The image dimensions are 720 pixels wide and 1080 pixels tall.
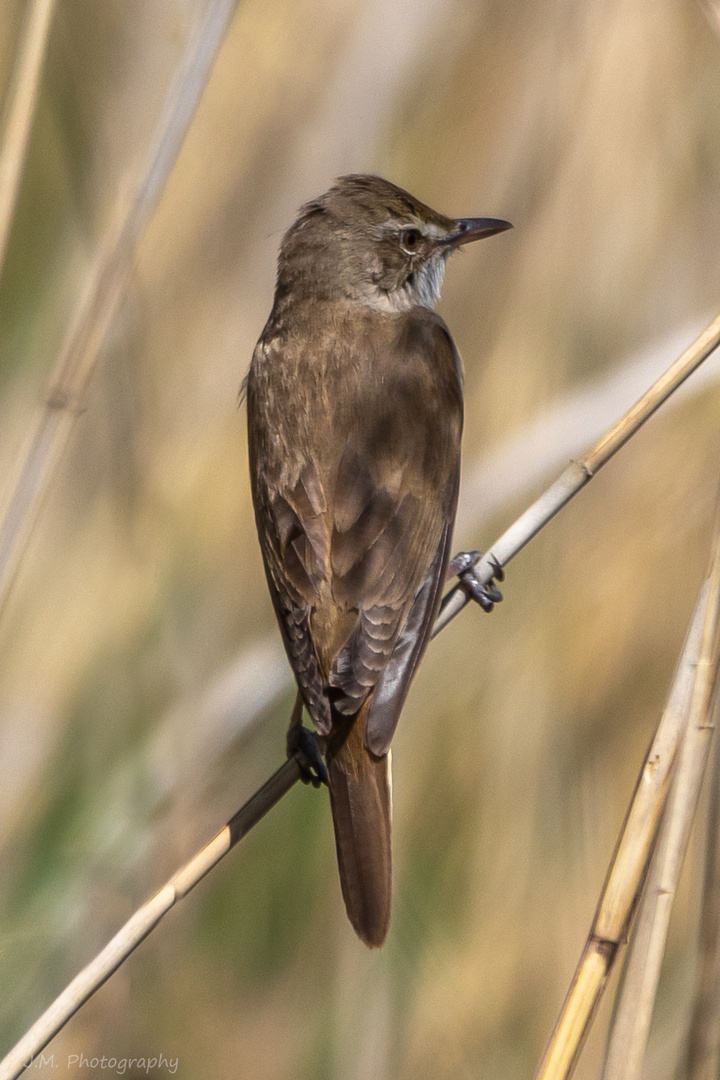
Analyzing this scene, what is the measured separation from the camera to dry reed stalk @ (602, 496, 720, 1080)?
158 centimetres

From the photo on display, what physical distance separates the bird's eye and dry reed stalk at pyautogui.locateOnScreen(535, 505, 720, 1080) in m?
1.30

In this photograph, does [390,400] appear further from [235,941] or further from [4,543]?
[235,941]

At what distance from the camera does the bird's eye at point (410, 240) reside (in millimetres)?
2748

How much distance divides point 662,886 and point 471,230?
166cm

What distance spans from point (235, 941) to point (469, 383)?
1.47 meters

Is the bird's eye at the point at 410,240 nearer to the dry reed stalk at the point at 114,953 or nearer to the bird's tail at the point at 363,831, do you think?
the bird's tail at the point at 363,831

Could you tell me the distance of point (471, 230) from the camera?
8.89 ft

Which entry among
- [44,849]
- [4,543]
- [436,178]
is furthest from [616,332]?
[44,849]

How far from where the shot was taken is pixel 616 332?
9.50 feet

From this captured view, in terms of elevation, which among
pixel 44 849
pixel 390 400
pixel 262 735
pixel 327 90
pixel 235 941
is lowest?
pixel 235 941

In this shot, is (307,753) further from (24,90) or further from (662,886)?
(24,90)

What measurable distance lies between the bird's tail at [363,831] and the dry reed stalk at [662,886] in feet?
1.42

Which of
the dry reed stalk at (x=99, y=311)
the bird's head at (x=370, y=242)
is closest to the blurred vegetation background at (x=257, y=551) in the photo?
the bird's head at (x=370, y=242)

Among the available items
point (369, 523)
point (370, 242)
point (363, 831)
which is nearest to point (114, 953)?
point (363, 831)
